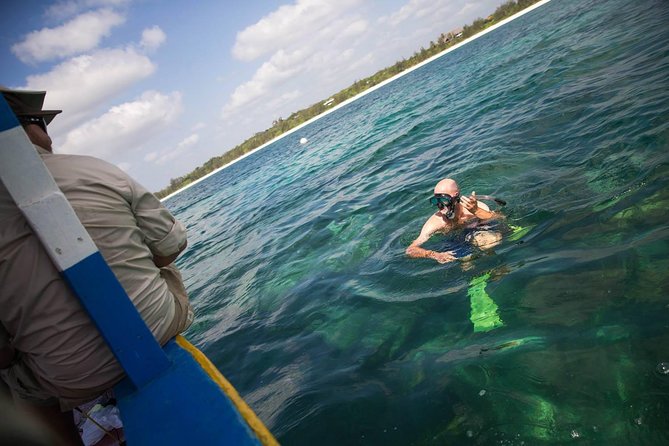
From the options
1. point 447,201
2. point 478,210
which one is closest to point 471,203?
point 447,201

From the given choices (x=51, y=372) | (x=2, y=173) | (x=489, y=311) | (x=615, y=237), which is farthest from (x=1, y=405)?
(x=615, y=237)

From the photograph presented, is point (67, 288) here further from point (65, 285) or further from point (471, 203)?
point (471, 203)

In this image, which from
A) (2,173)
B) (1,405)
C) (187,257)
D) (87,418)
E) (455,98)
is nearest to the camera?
(2,173)

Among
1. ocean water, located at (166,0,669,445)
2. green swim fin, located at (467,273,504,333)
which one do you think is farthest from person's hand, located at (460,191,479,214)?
green swim fin, located at (467,273,504,333)

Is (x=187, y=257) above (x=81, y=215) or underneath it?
underneath

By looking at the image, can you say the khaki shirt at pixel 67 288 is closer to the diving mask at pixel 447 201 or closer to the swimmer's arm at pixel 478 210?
the diving mask at pixel 447 201

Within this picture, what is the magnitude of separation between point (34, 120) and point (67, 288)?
921mm

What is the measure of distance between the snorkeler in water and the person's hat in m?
4.59

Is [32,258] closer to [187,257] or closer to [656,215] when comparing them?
[656,215]

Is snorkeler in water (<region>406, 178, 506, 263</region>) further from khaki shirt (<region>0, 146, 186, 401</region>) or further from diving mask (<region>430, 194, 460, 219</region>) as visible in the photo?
khaki shirt (<region>0, 146, 186, 401</region>)

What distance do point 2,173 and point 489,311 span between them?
13.0 feet

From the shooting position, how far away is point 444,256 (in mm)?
5320

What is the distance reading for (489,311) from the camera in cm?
392

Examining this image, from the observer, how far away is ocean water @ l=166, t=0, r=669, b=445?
2793mm
